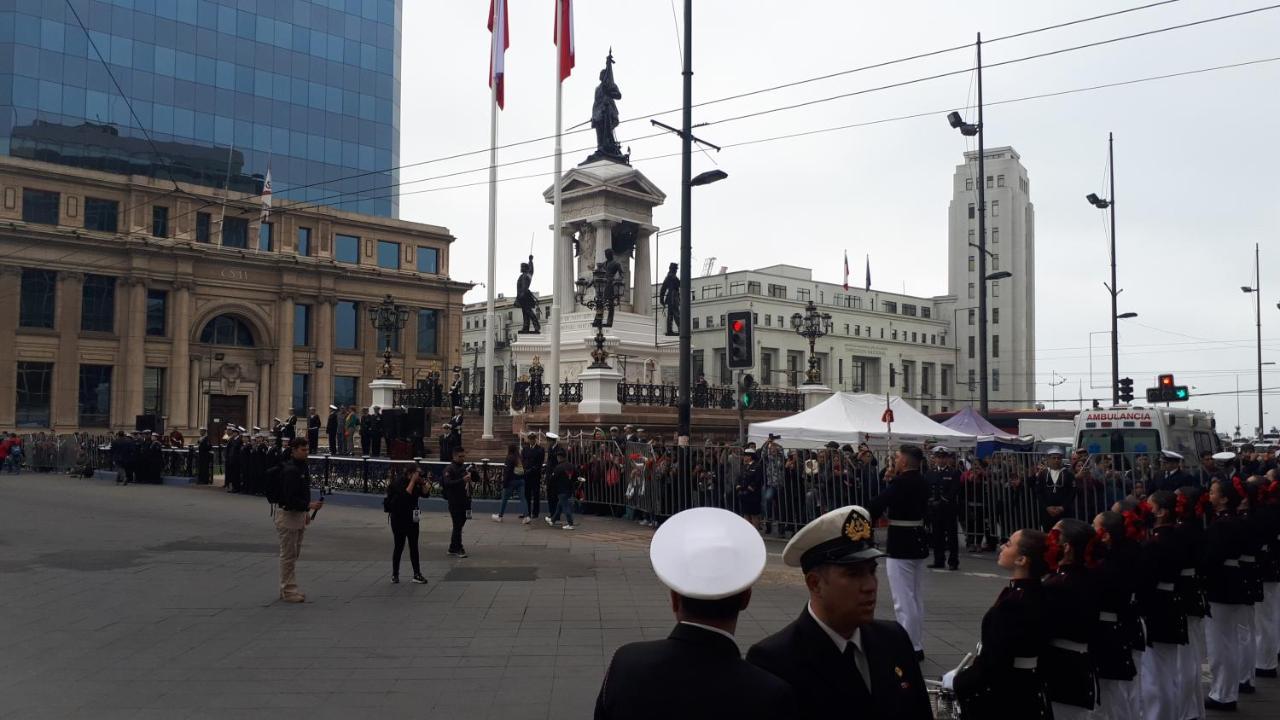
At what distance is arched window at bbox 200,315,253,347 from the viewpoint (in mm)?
57406

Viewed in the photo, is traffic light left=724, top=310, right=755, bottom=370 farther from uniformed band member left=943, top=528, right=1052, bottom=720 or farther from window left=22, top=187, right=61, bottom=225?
window left=22, top=187, right=61, bottom=225

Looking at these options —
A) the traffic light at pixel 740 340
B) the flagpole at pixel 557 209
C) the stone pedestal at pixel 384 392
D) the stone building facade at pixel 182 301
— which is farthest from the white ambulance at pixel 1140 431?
the stone building facade at pixel 182 301

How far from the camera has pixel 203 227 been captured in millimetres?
56906

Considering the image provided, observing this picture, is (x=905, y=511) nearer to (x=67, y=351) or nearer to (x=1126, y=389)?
(x=1126, y=389)

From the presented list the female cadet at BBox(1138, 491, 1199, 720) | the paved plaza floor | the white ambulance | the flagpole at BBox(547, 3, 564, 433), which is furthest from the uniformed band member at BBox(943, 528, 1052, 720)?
the white ambulance

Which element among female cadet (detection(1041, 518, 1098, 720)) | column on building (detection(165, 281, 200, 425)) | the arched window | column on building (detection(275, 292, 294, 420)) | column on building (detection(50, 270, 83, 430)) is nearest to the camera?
female cadet (detection(1041, 518, 1098, 720))

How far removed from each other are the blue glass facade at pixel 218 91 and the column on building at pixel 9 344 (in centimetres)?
706

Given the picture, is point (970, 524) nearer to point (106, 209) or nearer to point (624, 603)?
point (624, 603)

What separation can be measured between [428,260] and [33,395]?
2508cm

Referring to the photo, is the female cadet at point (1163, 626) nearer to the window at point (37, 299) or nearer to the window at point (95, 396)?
the window at point (95, 396)

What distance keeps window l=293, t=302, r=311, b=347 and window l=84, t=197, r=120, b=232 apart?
35.9 ft

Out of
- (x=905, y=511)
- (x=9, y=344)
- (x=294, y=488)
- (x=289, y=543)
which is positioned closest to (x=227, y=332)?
(x=9, y=344)

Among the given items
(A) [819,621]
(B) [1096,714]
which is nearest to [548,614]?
(B) [1096,714]

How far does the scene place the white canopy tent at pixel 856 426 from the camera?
68.6 feet
